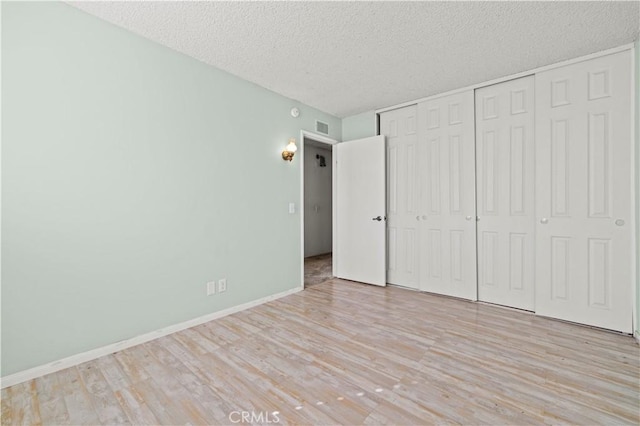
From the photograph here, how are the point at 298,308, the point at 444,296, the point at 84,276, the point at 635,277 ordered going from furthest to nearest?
the point at 444,296 → the point at 298,308 → the point at 635,277 → the point at 84,276

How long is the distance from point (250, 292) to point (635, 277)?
143 inches

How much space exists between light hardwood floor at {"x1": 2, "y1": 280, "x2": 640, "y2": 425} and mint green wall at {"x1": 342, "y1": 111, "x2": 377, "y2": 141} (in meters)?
2.73

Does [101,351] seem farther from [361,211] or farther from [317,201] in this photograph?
[317,201]

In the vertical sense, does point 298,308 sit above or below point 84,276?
below

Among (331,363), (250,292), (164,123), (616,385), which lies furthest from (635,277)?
(164,123)

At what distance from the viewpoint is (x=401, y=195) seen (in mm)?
3961

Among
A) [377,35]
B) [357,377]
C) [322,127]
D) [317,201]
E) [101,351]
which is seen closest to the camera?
[357,377]

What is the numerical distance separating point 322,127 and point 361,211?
139 centimetres

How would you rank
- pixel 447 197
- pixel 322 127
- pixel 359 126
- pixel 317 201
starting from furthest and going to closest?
pixel 317 201 → pixel 359 126 → pixel 322 127 → pixel 447 197

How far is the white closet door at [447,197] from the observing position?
132 inches

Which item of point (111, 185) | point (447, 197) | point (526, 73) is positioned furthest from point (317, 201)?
point (111, 185)

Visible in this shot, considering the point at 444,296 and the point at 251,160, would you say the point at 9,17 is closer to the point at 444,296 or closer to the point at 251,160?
the point at 251,160

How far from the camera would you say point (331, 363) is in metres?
2.03

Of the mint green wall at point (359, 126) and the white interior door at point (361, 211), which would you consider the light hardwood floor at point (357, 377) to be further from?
the mint green wall at point (359, 126)
